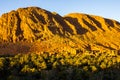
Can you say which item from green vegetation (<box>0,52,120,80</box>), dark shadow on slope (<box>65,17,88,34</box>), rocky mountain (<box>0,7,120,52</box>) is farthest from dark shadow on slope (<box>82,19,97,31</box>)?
green vegetation (<box>0,52,120,80</box>)

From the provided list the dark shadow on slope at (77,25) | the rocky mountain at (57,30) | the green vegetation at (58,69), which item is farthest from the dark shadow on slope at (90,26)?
the green vegetation at (58,69)

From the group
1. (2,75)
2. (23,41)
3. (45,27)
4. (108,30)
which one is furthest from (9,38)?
(2,75)

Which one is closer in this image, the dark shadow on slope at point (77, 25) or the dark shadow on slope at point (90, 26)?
the dark shadow on slope at point (77, 25)

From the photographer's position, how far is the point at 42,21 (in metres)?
94.5

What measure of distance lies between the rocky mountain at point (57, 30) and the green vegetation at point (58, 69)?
11159 mm

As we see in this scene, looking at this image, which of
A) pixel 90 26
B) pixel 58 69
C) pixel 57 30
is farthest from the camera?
pixel 90 26

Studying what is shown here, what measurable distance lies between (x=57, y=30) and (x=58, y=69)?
35.8 meters

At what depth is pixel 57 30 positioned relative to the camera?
298 ft

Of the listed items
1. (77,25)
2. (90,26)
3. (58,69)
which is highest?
(77,25)

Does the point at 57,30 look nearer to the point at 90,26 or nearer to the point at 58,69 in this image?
the point at 90,26

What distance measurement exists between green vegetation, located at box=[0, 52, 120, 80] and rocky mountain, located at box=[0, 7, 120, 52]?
11159mm

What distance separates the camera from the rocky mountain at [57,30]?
8188 cm

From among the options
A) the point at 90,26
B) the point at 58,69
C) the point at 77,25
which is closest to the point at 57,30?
the point at 77,25

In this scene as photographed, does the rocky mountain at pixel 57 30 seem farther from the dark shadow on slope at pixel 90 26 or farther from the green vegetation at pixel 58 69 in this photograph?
the green vegetation at pixel 58 69
